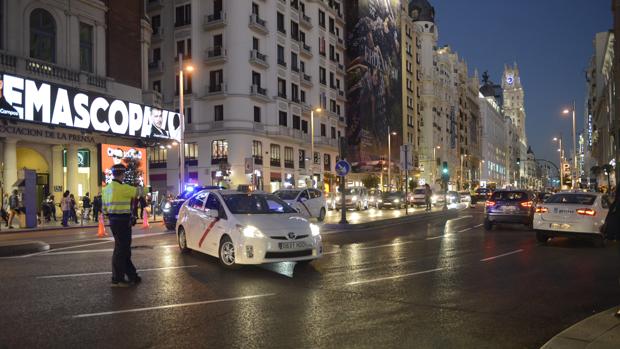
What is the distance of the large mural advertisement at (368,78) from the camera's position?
67750 millimetres

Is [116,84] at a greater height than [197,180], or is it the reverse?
[116,84]

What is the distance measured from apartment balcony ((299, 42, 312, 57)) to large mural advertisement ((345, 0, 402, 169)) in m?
10.8

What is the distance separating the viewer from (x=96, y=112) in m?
29.8

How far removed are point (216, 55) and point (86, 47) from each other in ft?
54.7

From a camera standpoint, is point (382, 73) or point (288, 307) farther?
point (382, 73)

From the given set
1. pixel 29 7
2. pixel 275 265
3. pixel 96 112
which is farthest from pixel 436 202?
pixel 275 265

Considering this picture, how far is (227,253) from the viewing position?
10.6m

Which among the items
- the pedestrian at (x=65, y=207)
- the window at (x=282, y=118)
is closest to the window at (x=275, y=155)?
the window at (x=282, y=118)

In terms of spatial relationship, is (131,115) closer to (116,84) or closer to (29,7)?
(116,84)

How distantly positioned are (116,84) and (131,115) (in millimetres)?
2892

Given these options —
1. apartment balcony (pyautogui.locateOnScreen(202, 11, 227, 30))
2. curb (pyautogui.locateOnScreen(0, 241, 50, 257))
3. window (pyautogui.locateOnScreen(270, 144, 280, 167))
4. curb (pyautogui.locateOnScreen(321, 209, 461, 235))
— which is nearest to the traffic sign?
curb (pyautogui.locateOnScreen(321, 209, 461, 235))

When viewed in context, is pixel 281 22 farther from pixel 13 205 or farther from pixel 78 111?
pixel 13 205

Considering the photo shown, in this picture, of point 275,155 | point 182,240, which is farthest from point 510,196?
point 275,155

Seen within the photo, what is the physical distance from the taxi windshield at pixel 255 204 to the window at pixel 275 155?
39.5 m
